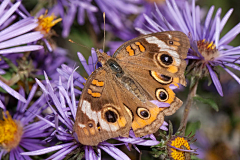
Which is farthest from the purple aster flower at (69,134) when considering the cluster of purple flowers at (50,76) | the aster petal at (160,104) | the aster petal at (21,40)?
the aster petal at (21,40)

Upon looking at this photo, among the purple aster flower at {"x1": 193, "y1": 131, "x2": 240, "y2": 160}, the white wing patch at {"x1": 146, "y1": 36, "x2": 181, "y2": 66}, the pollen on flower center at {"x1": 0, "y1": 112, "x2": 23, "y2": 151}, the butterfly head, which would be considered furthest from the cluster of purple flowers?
the purple aster flower at {"x1": 193, "y1": 131, "x2": 240, "y2": 160}

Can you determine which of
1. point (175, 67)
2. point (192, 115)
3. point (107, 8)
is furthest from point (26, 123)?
point (192, 115)

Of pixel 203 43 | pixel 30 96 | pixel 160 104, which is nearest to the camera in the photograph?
pixel 160 104

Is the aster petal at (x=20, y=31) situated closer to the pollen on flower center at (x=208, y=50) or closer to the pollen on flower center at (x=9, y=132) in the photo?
the pollen on flower center at (x=9, y=132)

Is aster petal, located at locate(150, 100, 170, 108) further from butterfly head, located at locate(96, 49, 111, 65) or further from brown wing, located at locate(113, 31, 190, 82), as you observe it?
butterfly head, located at locate(96, 49, 111, 65)

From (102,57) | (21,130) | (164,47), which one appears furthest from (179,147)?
(21,130)

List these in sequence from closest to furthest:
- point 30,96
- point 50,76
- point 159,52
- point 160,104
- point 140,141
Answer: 1. point 140,141
2. point 160,104
3. point 159,52
4. point 30,96
5. point 50,76

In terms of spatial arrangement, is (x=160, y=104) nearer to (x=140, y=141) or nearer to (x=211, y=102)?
(x=140, y=141)
